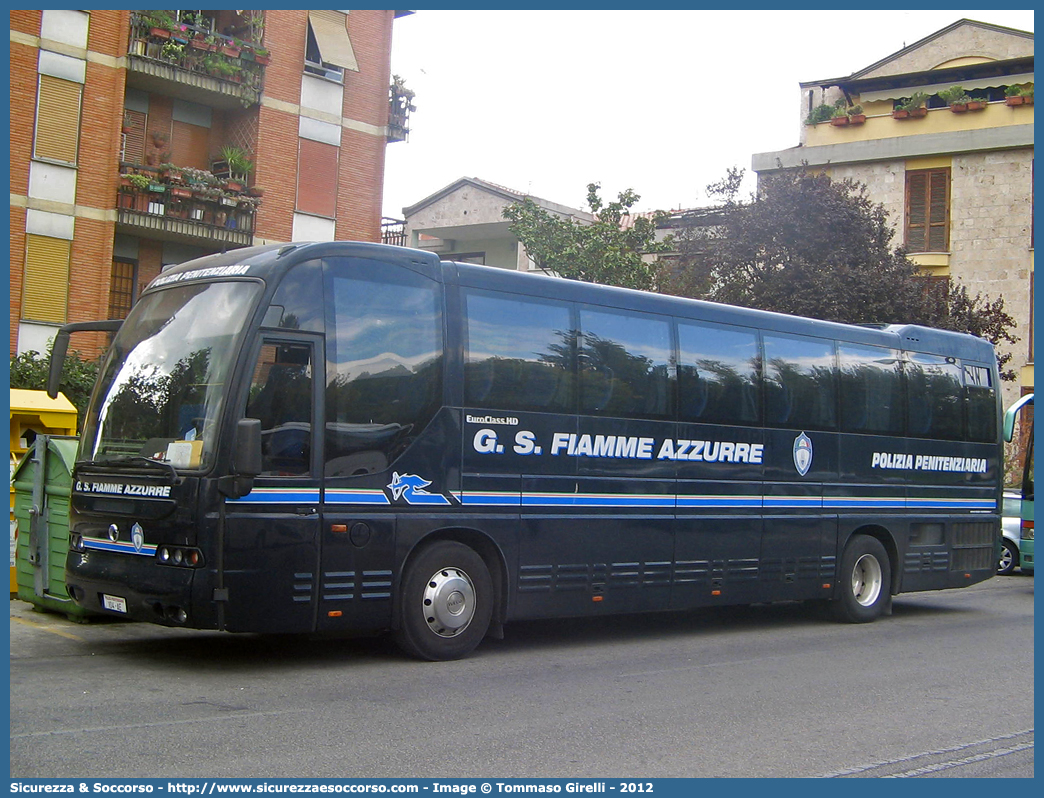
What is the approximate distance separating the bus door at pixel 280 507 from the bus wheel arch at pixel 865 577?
704 centimetres

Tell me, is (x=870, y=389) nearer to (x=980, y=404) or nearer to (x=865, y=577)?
(x=865, y=577)

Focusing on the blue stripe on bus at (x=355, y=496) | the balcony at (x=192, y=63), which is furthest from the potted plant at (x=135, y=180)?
the blue stripe on bus at (x=355, y=496)

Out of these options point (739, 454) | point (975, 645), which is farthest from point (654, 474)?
point (975, 645)

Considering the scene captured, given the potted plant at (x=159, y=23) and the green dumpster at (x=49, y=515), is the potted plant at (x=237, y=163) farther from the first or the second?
the green dumpster at (x=49, y=515)

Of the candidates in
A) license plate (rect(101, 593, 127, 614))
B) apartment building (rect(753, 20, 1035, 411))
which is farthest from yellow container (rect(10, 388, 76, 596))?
apartment building (rect(753, 20, 1035, 411))

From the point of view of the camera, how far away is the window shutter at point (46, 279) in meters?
23.3

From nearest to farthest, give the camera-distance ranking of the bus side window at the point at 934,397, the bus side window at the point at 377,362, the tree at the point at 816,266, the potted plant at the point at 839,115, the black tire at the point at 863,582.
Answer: the bus side window at the point at 377,362, the black tire at the point at 863,582, the bus side window at the point at 934,397, the tree at the point at 816,266, the potted plant at the point at 839,115

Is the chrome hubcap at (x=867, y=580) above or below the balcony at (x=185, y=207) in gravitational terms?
below

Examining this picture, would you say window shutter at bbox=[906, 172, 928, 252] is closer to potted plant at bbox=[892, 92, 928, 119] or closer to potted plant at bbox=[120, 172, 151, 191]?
potted plant at bbox=[892, 92, 928, 119]

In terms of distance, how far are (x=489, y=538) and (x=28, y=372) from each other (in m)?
15.0

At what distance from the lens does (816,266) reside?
24.3 meters

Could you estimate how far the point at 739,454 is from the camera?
12180mm

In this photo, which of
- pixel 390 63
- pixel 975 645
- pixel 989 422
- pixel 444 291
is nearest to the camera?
pixel 444 291

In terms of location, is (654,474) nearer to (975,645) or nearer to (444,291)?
(444,291)
